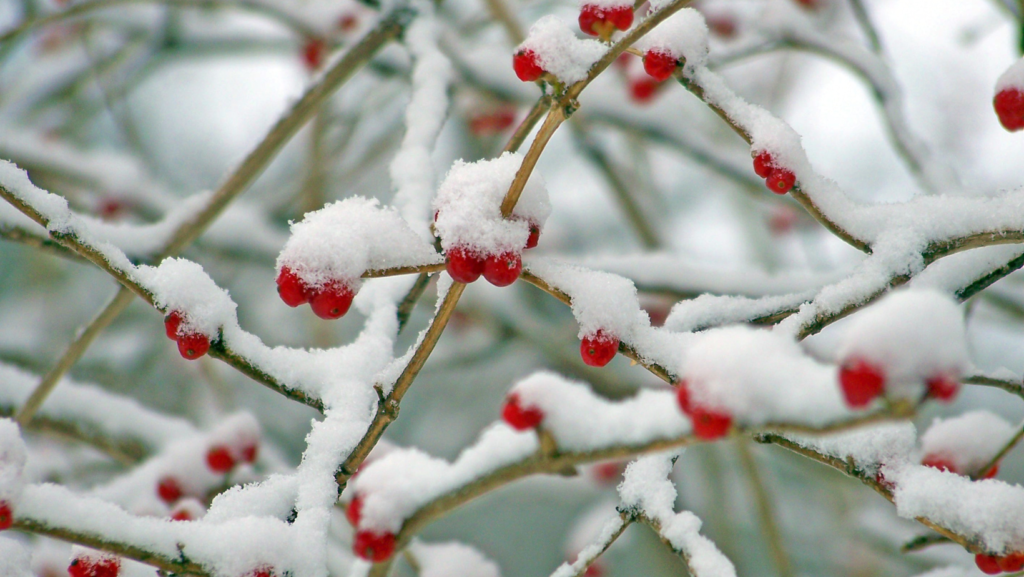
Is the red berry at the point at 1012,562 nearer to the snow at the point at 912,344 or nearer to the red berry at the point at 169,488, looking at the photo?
the snow at the point at 912,344

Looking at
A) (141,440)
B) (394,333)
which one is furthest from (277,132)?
(141,440)

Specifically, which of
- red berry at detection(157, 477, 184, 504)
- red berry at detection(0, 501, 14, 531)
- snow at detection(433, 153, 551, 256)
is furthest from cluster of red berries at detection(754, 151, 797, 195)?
red berry at detection(157, 477, 184, 504)

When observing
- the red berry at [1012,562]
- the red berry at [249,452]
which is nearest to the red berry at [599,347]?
the red berry at [1012,562]

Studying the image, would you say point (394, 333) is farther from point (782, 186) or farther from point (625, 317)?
point (782, 186)

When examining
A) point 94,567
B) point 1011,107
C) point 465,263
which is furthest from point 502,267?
point 1011,107

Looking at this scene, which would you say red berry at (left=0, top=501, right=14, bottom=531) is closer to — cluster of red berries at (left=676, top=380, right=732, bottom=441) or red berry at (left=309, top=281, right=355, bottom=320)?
red berry at (left=309, top=281, right=355, bottom=320)

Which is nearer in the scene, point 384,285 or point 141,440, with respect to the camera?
point 384,285

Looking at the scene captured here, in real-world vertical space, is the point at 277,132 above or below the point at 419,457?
above
